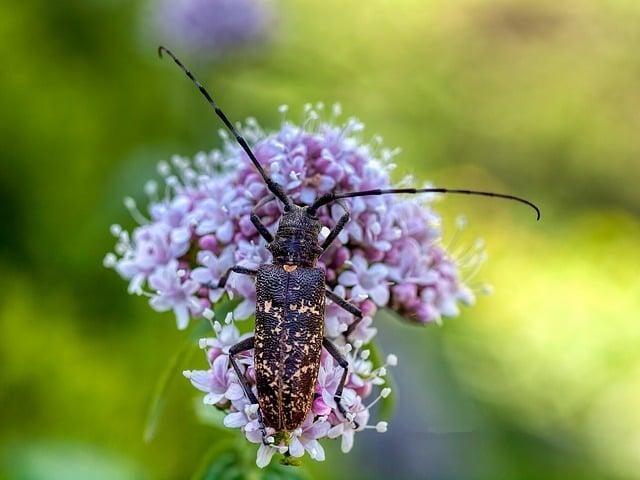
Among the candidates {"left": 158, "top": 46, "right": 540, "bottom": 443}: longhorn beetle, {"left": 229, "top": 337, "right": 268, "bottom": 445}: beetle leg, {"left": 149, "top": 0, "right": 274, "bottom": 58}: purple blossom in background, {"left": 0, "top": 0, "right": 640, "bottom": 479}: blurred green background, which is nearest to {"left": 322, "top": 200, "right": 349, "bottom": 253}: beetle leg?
{"left": 158, "top": 46, "right": 540, "bottom": 443}: longhorn beetle

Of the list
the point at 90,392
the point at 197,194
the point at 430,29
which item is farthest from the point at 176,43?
the point at 430,29

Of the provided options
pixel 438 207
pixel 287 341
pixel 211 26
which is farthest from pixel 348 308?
pixel 438 207

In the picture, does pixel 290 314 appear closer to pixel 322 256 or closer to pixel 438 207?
pixel 322 256

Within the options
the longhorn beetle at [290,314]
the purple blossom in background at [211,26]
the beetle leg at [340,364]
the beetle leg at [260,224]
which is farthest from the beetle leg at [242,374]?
the purple blossom in background at [211,26]

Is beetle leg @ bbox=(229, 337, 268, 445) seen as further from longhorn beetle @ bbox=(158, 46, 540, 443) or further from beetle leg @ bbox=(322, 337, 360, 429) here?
beetle leg @ bbox=(322, 337, 360, 429)

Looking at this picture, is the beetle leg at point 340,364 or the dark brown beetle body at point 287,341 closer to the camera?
the dark brown beetle body at point 287,341

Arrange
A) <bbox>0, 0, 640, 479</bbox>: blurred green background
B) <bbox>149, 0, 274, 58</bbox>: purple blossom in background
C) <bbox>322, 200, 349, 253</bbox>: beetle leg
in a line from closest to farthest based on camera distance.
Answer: <bbox>322, 200, 349, 253</bbox>: beetle leg
<bbox>0, 0, 640, 479</bbox>: blurred green background
<bbox>149, 0, 274, 58</bbox>: purple blossom in background

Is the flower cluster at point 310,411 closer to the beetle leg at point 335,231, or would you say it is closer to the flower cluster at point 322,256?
the flower cluster at point 322,256
